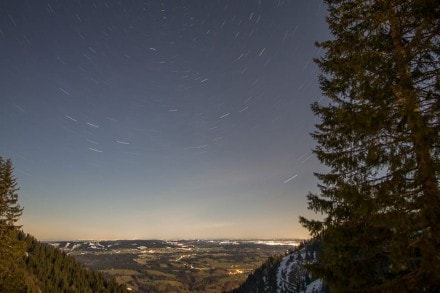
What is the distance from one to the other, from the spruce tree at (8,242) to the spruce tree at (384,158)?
32.3 metres

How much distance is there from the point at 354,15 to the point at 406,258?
7823mm

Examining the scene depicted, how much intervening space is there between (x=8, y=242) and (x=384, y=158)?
35.8 meters

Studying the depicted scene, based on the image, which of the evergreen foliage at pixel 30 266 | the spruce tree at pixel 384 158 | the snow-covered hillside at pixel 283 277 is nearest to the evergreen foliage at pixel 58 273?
the evergreen foliage at pixel 30 266

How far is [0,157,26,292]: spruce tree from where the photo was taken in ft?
101

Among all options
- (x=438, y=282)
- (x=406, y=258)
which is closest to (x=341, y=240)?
(x=406, y=258)

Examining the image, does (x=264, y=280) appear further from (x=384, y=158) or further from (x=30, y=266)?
(x=384, y=158)

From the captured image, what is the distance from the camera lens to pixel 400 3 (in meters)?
10.0

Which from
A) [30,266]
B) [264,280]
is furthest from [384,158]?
[264,280]

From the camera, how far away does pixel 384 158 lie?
9.37 m

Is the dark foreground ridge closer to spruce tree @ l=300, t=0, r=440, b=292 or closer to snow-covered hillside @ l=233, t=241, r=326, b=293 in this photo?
snow-covered hillside @ l=233, t=241, r=326, b=293

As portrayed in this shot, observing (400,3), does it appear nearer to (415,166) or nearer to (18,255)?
(415,166)

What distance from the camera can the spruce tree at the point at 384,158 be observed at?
317 inches

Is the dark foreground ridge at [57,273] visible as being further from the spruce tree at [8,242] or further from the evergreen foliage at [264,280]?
the evergreen foliage at [264,280]

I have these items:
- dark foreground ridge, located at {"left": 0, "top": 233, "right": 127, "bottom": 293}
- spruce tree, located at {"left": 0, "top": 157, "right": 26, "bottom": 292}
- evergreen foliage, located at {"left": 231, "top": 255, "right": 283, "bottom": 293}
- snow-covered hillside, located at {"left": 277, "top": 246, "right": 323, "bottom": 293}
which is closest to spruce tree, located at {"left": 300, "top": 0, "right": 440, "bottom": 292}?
spruce tree, located at {"left": 0, "top": 157, "right": 26, "bottom": 292}
